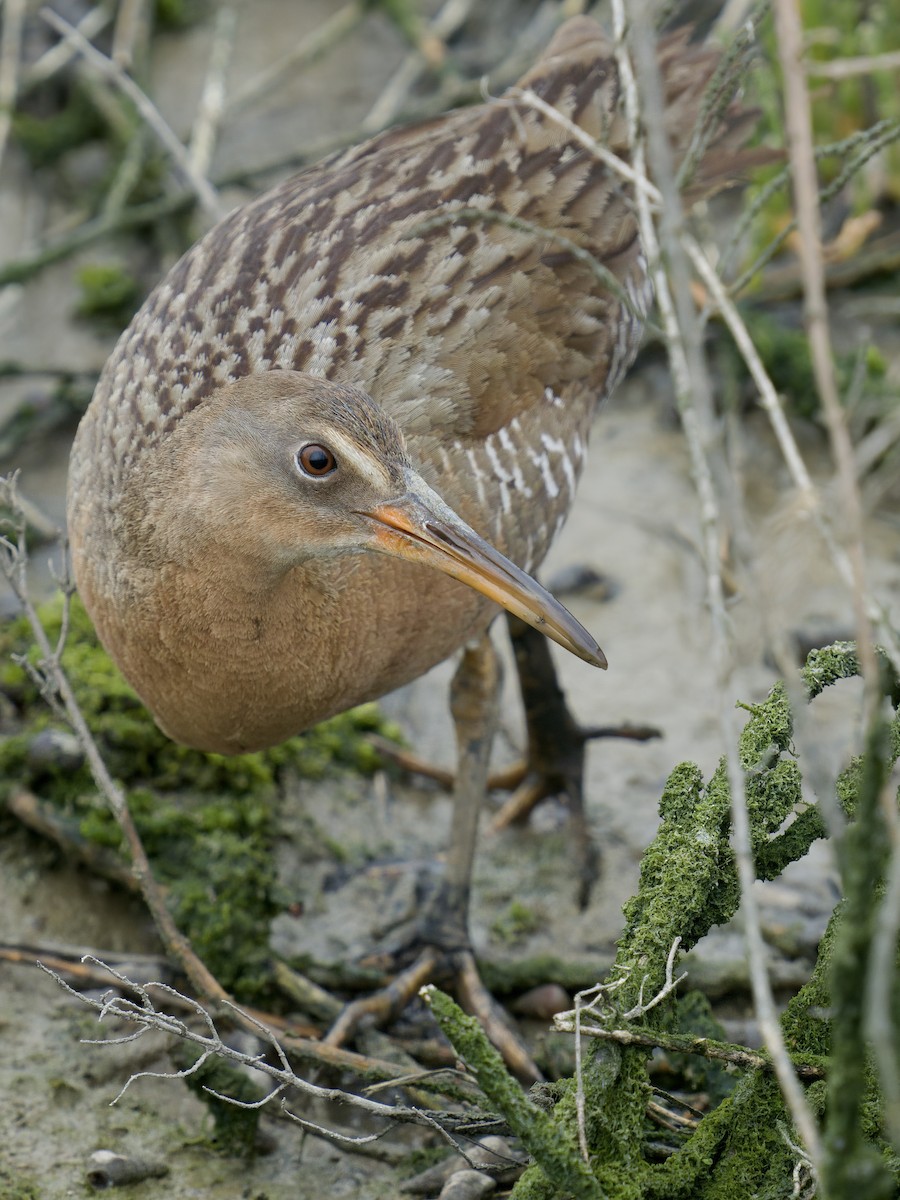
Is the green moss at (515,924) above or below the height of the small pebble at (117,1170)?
above

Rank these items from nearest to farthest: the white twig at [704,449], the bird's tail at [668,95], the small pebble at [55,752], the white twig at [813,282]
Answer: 1. the white twig at [813,282]
2. the white twig at [704,449]
3. the small pebble at [55,752]
4. the bird's tail at [668,95]

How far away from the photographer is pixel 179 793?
391cm

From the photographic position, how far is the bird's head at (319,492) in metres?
2.78

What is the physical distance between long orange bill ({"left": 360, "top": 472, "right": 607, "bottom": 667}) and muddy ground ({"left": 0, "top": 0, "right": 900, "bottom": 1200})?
34 cm

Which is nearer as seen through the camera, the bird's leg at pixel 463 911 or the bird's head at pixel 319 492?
the bird's head at pixel 319 492

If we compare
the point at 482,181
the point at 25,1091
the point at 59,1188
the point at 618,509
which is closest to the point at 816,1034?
the point at 59,1188

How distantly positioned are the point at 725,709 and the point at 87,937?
2242 mm

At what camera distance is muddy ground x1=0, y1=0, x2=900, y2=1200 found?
118 inches

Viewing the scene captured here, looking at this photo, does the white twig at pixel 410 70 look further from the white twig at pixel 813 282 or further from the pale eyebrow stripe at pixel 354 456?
the white twig at pixel 813 282

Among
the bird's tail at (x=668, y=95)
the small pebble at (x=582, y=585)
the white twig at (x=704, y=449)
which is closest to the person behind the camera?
the white twig at (x=704, y=449)

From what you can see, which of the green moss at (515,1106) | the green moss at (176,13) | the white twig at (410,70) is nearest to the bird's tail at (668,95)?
the white twig at (410,70)

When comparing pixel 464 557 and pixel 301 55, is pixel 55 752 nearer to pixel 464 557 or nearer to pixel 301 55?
pixel 464 557

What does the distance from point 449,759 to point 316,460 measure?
6.54 ft

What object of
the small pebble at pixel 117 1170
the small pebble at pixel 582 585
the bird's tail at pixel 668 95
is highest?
the bird's tail at pixel 668 95
